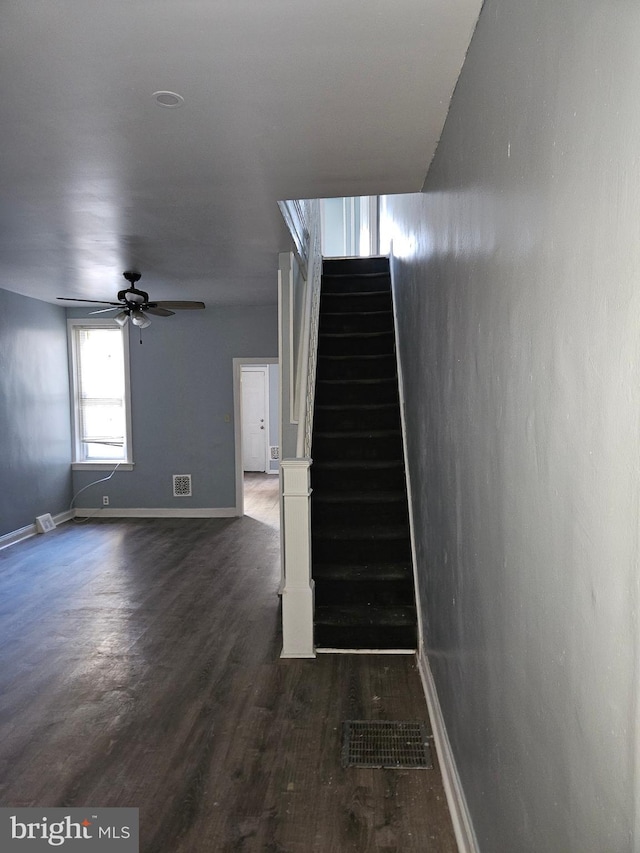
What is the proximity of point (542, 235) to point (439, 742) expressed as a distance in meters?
2.29

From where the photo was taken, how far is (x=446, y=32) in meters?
1.79

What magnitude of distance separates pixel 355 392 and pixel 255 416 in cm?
677

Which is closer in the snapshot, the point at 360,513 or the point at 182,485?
the point at 360,513

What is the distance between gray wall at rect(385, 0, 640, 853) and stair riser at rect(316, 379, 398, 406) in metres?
3.06

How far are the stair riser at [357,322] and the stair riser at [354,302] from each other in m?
0.16

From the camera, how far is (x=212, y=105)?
2.20 metres

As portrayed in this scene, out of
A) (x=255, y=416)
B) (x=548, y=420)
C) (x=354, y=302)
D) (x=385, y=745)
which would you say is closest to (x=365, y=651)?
(x=385, y=745)

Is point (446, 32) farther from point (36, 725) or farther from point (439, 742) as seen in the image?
point (36, 725)

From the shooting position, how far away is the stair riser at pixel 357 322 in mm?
5816

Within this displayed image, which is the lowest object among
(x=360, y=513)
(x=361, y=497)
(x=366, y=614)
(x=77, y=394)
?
(x=366, y=614)

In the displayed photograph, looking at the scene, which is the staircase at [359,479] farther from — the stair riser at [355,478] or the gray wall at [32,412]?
the gray wall at [32,412]

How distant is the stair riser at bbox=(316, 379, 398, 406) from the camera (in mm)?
5145

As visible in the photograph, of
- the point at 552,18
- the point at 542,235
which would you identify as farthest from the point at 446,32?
the point at 542,235

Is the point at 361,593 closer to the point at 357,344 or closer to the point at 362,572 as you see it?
the point at 362,572
